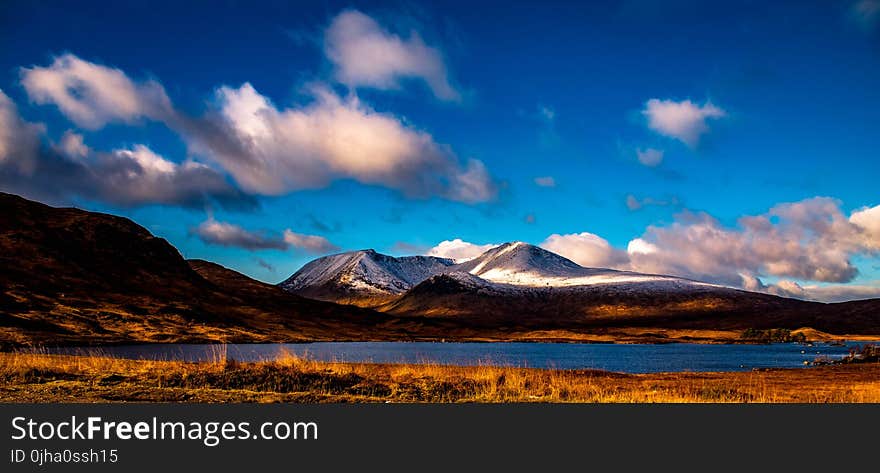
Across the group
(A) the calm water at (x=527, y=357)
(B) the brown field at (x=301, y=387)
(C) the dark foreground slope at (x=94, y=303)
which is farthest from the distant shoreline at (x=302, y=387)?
(C) the dark foreground slope at (x=94, y=303)

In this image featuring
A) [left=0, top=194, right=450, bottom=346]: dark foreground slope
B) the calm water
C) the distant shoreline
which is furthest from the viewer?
[left=0, top=194, right=450, bottom=346]: dark foreground slope

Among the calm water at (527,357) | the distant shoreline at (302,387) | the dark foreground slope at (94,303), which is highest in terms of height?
the dark foreground slope at (94,303)

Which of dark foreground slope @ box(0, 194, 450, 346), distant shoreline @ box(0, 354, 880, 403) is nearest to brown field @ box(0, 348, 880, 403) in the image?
distant shoreline @ box(0, 354, 880, 403)

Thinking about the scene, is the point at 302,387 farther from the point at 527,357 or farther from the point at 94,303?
the point at 94,303

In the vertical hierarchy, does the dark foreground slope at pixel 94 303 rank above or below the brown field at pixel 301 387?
above

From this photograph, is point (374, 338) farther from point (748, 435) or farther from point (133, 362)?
point (748, 435)

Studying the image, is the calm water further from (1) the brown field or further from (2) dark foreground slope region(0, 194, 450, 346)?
(2) dark foreground slope region(0, 194, 450, 346)

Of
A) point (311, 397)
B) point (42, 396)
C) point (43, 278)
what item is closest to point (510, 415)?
point (311, 397)

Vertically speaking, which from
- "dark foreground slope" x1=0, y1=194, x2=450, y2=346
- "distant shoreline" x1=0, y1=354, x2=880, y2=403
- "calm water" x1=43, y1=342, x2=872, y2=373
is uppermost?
"dark foreground slope" x1=0, y1=194, x2=450, y2=346

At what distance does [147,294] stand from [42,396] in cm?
16353

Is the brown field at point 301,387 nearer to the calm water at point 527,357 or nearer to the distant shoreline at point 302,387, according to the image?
the distant shoreline at point 302,387

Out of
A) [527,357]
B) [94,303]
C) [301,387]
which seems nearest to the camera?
[301,387]

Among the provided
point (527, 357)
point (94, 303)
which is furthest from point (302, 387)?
point (94, 303)

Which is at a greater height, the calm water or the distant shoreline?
the distant shoreline
